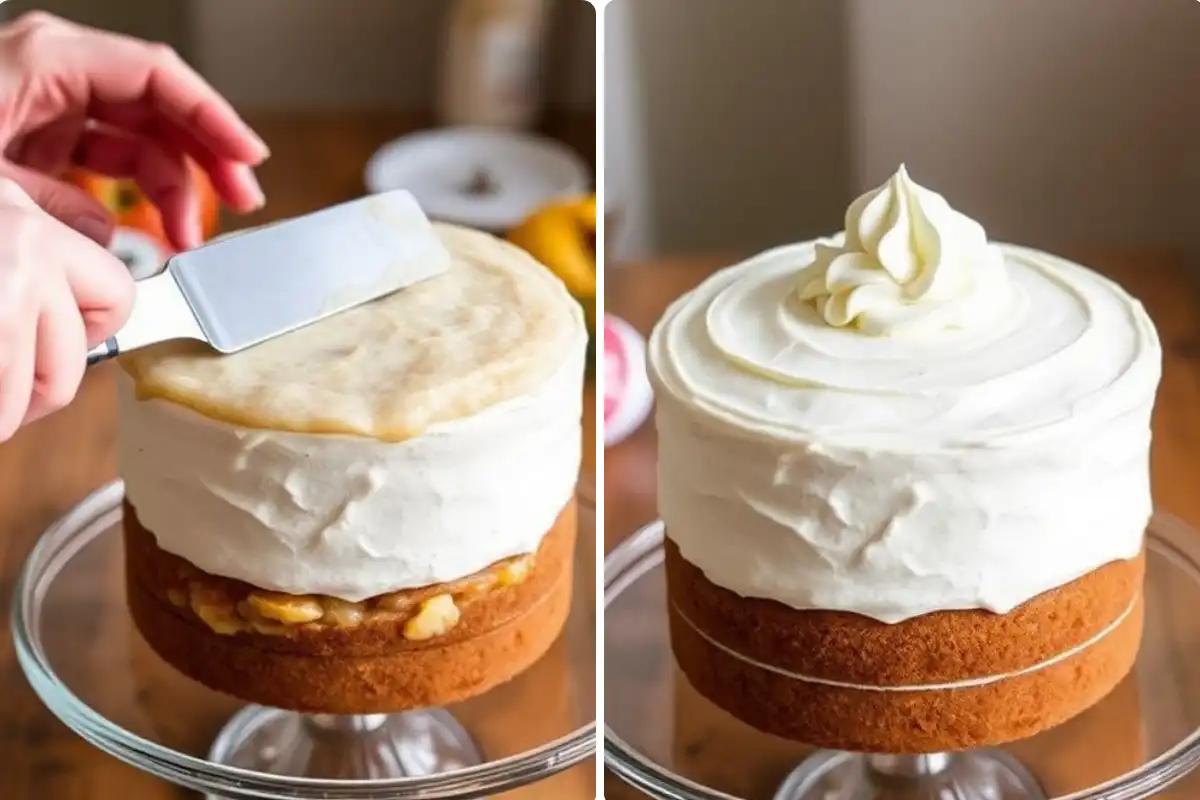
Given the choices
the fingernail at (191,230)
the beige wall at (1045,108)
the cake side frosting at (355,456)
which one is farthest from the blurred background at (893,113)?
the cake side frosting at (355,456)

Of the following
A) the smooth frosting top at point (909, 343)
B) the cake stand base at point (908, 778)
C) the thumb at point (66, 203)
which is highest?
the thumb at point (66, 203)

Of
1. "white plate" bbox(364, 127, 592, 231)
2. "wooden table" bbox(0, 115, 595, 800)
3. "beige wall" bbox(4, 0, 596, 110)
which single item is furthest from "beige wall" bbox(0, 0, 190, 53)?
"white plate" bbox(364, 127, 592, 231)

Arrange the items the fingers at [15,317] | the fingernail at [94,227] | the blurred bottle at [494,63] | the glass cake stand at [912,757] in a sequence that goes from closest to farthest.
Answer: the fingers at [15,317]
the glass cake stand at [912,757]
the fingernail at [94,227]
the blurred bottle at [494,63]

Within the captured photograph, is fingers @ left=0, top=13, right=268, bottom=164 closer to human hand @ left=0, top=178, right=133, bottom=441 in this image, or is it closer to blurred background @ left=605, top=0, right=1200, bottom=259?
human hand @ left=0, top=178, right=133, bottom=441

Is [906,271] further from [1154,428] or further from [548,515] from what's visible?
[1154,428]

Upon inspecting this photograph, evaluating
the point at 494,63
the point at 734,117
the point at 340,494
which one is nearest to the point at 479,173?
the point at 494,63

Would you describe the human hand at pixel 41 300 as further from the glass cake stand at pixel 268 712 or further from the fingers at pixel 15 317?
the glass cake stand at pixel 268 712

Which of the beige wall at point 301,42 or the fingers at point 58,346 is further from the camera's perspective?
the beige wall at point 301,42
